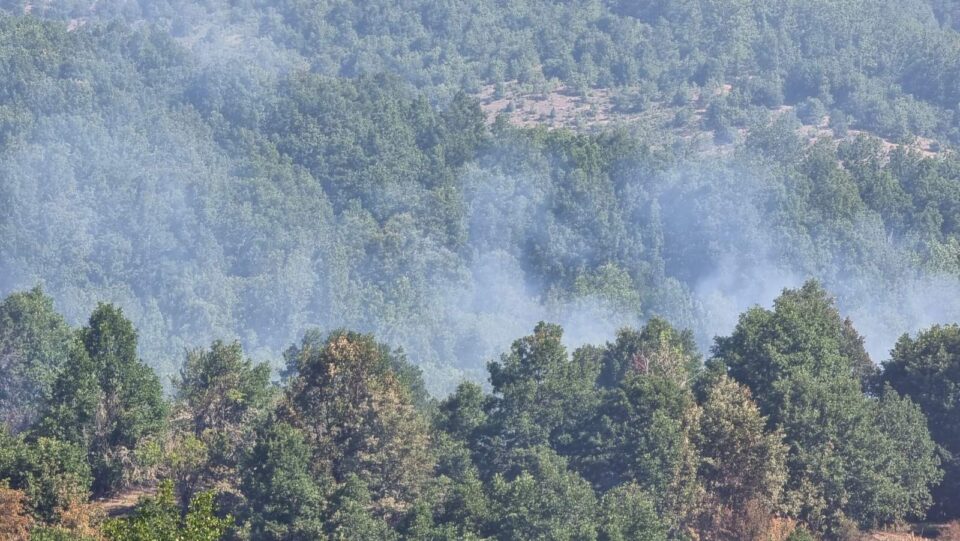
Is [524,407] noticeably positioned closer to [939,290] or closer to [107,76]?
[939,290]

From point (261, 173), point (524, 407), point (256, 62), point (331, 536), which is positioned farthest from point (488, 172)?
point (331, 536)

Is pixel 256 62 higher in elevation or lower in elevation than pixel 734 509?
higher

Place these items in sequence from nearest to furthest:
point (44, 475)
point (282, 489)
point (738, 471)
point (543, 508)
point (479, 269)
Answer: point (44, 475) → point (543, 508) → point (282, 489) → point (738, 471) → point (479, 269)

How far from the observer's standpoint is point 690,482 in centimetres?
6569

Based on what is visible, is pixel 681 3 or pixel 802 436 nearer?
pixel 802 436

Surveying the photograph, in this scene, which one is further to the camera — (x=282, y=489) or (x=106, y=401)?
(x=106, y=401)

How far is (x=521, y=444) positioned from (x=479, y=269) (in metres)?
58.2

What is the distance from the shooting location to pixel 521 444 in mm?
70812

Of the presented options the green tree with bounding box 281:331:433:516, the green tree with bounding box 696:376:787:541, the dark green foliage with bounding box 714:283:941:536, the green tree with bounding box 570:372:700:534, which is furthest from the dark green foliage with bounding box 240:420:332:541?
the dark green foliage with bounding box 714:283:941:536

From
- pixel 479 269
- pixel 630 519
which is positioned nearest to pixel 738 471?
pixel 630 519

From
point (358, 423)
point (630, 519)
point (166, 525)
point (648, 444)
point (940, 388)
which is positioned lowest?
point (166, 525)

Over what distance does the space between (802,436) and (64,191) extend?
73.9 metres

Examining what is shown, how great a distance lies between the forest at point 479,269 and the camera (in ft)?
217

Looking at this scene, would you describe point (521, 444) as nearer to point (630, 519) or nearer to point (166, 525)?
point (630, 519)
